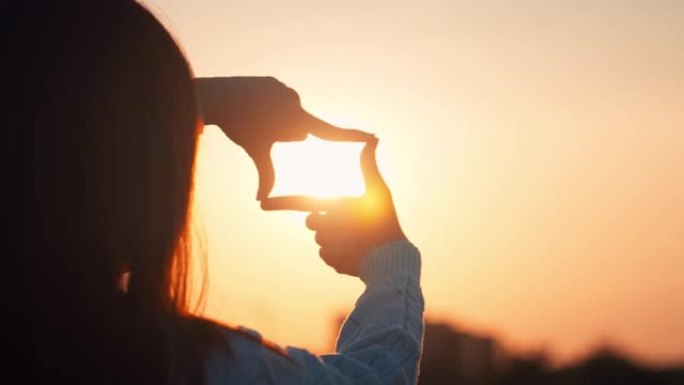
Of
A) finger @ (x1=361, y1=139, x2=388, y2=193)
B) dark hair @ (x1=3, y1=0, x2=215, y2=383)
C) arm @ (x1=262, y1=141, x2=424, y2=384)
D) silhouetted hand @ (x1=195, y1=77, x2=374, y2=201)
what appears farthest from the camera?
finger @ (x1=361, y1=139, x2=388, y2=193)

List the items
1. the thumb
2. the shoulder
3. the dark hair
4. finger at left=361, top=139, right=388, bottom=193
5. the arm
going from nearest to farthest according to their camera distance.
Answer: the dark hair < the shoulder < the arm < the thumb < finger at left=361, top=139, right=388, bottom=193

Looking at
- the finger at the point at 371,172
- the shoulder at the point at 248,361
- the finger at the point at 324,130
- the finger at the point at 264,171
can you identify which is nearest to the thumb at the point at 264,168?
the finger at the point at 264,171

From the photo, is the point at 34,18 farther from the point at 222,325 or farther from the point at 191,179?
the point at 222,325

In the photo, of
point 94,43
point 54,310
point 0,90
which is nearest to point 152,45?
point 94,43

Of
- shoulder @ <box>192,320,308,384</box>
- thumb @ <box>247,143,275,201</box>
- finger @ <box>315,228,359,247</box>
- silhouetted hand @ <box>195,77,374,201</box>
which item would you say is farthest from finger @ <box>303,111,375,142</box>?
shoulder @ <box>192,320,308,384</box>

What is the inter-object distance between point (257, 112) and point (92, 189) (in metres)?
0.66

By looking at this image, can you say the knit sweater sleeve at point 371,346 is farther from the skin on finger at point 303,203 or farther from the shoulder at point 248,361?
the skin on finger at point 303,203

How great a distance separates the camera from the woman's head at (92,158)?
8.95ft

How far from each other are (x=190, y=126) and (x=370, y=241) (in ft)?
2.60

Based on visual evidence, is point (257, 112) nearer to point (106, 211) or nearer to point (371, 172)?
point (371, 172)

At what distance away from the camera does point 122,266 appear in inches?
111

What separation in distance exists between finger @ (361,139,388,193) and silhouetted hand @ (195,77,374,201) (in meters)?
0.16

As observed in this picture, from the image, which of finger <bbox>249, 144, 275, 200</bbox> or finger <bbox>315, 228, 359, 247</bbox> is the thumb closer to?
finger <bbox>249, 144, 275, 200</bbox>

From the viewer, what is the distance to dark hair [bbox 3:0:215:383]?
2.72 meters
